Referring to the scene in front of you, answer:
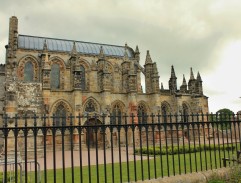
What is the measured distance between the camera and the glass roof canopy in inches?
1519

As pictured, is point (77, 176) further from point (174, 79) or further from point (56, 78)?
point (174, 79)

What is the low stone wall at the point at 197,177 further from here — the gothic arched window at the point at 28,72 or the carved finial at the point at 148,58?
the gothic arched window at the point at 28,72

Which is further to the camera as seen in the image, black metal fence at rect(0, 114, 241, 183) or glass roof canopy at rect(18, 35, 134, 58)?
glass roof canopy at rect(18, 35, 134, 58)

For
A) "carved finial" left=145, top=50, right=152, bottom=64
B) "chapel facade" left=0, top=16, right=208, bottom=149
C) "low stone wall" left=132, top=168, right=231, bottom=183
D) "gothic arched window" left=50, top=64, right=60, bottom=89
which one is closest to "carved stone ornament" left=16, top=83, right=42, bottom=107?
"chapel facade" left=0, top=16, right=208, bottom=149

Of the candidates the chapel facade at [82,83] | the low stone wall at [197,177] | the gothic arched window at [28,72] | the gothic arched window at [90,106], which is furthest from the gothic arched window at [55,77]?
the low stone wall at [197,177]

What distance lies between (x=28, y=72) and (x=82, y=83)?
25.5 feet

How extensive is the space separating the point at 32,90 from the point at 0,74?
8935 millimetres

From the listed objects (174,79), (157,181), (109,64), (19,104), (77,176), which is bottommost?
(77,176)

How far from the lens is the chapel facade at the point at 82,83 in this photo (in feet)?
88.5

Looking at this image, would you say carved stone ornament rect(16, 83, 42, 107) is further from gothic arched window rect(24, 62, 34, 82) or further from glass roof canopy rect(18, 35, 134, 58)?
glass roof canopy rect(18, 35, 134, 58)

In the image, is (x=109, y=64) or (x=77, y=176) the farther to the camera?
(x=109, y=64)

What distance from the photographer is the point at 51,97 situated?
28.9 m

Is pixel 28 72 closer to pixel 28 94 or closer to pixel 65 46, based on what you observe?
pixel 65 46

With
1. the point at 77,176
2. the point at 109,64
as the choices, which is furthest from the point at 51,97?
the point at 77,176
